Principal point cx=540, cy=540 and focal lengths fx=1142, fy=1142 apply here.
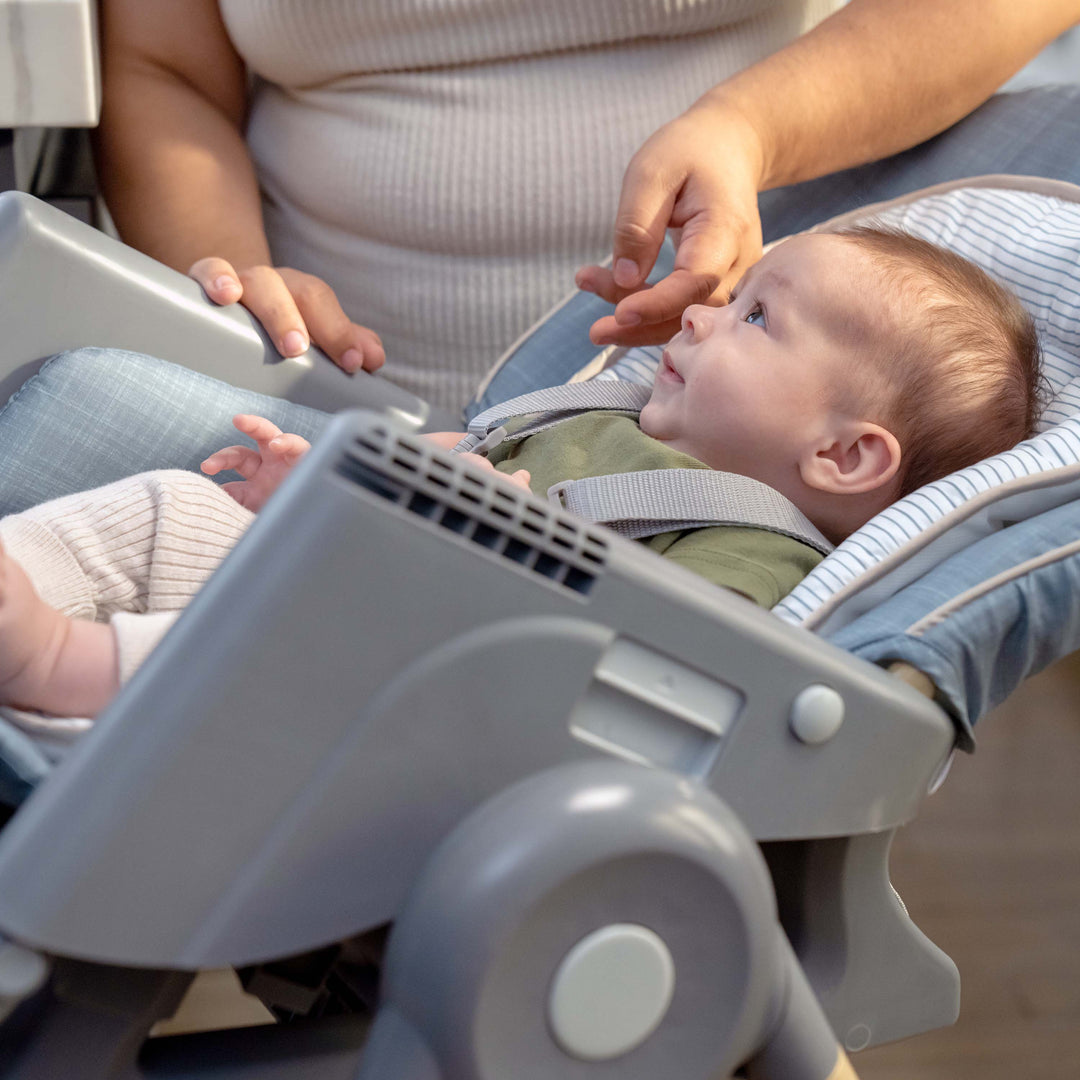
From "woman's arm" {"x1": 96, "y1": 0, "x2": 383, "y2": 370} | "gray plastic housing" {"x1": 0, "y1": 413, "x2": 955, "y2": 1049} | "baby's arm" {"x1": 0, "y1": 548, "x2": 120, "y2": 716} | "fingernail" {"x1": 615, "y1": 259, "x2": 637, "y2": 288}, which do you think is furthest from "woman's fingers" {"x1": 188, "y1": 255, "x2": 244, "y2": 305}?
"gray plastic housing" {"x1": 0, "y1": 413, "x2": 955, "y2": 1049}

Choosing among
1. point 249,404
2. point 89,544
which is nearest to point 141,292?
point 249,404

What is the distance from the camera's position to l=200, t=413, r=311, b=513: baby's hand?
0.60 m

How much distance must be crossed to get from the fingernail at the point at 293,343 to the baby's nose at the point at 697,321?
28 cm

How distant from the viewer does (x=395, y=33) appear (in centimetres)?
99

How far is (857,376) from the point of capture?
2.40 ft

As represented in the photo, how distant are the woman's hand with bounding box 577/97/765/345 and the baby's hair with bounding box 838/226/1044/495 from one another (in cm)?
10

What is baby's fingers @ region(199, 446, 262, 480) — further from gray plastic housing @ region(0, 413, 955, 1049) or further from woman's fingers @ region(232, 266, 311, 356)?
gray plastic housing @ region(0, 413, 955, 1049)

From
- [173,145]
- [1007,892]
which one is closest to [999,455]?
[1007,892]

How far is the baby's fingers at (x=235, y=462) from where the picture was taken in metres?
0.67

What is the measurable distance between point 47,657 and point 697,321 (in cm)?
49

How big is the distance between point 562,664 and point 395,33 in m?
0.79

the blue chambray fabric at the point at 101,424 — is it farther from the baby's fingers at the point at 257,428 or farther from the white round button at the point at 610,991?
the white round button at the point at 610,991

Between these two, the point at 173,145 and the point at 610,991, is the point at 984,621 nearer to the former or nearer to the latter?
the point at 610,991

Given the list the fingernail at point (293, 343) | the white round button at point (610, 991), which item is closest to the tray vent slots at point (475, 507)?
the white round button at point (610, 991)
